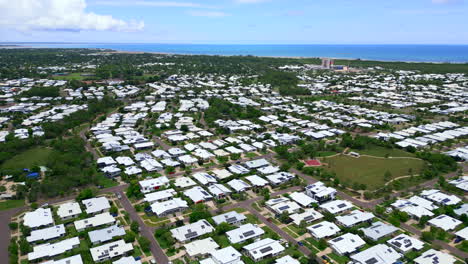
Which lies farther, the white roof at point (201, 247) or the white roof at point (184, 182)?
the white roof at point (184, 182)

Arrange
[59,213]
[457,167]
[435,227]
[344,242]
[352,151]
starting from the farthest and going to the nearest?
[352,151] → [457,167] → [59,213] → [435,227] → [344,242]

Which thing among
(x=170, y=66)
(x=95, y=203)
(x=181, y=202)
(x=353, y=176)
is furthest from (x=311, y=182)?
(x=170, y=66)

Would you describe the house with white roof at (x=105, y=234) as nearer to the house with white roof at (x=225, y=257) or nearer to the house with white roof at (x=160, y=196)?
the house with white roof at (x=160, y=196)

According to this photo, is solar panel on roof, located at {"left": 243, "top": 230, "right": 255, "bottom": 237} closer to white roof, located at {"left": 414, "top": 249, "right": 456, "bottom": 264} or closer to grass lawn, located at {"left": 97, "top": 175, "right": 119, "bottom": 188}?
white roof, located at {"left": 414, "top": 249, "right": 456, "bottom": 264}

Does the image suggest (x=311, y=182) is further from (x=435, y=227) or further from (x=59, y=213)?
(x=59, y=213)

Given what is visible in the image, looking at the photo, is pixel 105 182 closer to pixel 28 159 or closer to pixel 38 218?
pixel 38 218

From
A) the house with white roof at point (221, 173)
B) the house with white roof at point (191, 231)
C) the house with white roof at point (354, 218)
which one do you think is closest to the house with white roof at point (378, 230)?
the house with white roof at point (354, 218)

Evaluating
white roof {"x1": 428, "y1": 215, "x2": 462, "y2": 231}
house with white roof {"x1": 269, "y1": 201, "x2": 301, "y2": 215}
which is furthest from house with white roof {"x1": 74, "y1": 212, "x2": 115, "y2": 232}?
white roof {"x1": 428, "y1": 215, "x2": 462, "y2": 231}
